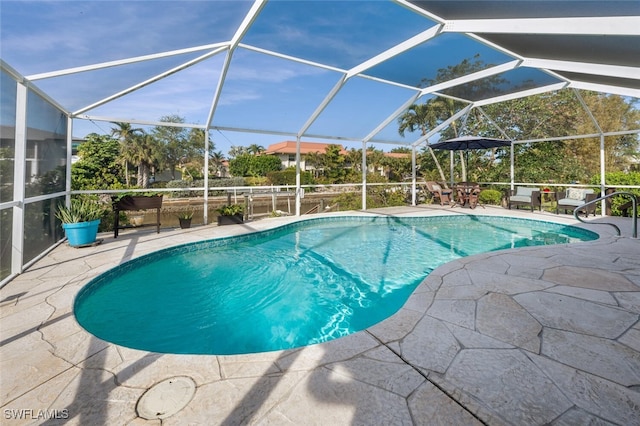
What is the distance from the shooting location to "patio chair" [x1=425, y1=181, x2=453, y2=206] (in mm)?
11258

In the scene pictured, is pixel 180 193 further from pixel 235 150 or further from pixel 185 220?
pixel 235 150

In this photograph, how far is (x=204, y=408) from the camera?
60.5 inches

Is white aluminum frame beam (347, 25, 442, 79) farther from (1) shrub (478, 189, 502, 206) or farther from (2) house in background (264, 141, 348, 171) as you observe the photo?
(2) house in background (264, 141, 348, 171)

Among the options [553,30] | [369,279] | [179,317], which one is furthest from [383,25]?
[179,317]

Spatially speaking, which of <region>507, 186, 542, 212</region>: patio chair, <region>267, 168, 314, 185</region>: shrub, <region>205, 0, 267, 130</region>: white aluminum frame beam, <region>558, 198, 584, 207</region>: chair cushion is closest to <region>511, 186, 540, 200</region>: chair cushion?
<region>507, 186, 542, 212</region>: patio chair

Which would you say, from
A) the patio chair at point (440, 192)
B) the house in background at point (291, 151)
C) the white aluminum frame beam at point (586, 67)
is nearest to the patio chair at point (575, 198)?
the patio chair at point (440, 192)

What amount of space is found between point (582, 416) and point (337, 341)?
1.39 metres

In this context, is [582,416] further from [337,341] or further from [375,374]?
[337,341]

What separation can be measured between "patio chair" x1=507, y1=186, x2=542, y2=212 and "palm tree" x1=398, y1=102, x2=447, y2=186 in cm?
334

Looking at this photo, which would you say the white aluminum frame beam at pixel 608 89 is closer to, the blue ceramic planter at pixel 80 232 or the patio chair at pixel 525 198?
the patio chair at pixel 525 198

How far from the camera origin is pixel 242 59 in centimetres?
567

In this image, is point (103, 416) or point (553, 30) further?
point (553, 30)

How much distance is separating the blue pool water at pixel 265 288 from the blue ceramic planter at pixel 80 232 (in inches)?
51.8

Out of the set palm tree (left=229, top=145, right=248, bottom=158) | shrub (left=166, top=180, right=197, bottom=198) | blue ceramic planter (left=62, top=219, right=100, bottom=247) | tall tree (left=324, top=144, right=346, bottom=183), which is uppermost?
palm tree (left=229, top=145, right=248, bottom=158)
